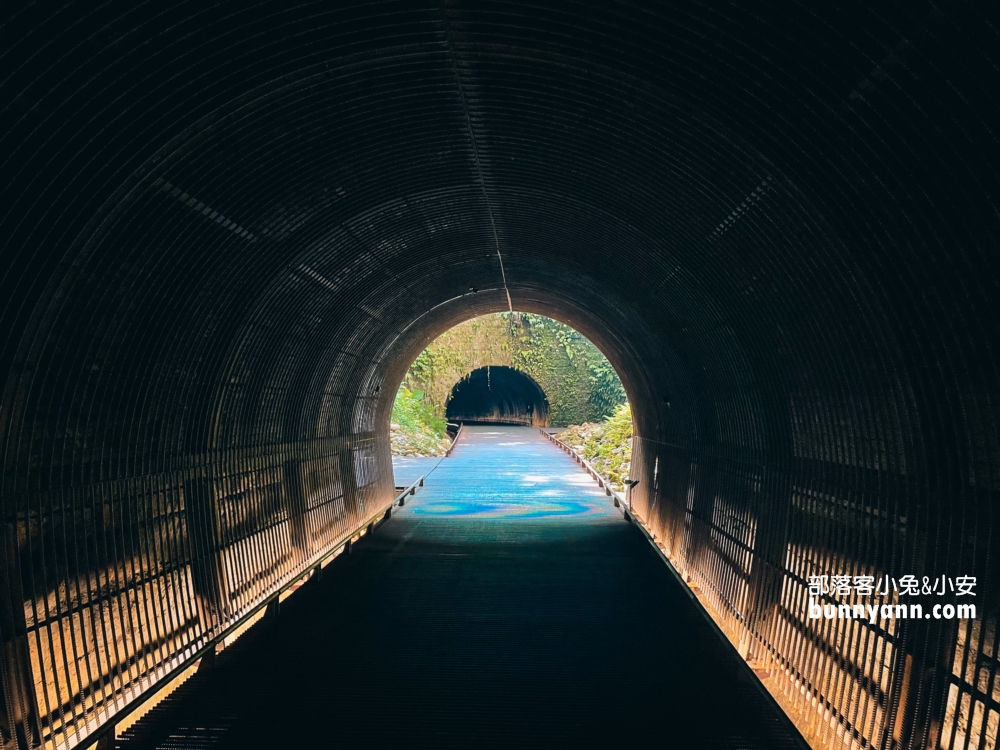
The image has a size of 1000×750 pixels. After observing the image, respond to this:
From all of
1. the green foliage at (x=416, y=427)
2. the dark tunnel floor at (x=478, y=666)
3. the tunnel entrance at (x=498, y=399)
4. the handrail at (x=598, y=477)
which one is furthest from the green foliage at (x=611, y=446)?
the dark tunnel floor at (x=478, y=666)

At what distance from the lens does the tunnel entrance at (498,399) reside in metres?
40.2

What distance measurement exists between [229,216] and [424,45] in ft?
8.36

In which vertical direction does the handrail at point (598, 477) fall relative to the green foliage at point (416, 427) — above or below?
below

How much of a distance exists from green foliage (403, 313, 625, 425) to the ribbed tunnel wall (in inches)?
896

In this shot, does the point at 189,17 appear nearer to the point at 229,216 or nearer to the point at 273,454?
the point at 229,216

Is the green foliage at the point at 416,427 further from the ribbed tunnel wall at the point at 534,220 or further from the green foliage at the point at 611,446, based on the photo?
the ribbed tunnel wall at the point at 534,220

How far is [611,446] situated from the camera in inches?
1043

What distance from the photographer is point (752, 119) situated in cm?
495

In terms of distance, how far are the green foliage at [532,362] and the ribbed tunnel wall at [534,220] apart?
2276cm

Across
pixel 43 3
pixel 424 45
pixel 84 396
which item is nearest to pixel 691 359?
pixel 424 45

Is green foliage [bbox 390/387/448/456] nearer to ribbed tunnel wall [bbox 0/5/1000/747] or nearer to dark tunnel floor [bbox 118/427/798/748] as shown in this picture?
dark tunnel floor [bbox 118/427/798/748]

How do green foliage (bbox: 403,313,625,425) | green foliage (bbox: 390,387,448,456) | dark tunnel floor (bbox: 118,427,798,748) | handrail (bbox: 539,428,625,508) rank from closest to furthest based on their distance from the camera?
dark tunnel floor (bbox: 118,427,798,748) < handrail (bbox: 539,428,625,508) < green foliage (bbox: 390,387,448,456) < green foliage (bbox: 403,313,625,425)

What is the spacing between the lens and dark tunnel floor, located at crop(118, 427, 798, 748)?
5391 mm

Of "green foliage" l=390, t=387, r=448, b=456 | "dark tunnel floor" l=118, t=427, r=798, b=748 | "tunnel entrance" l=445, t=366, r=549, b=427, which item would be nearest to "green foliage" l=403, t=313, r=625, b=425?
"green foliage" l=390, t=387, r=448, b=456
